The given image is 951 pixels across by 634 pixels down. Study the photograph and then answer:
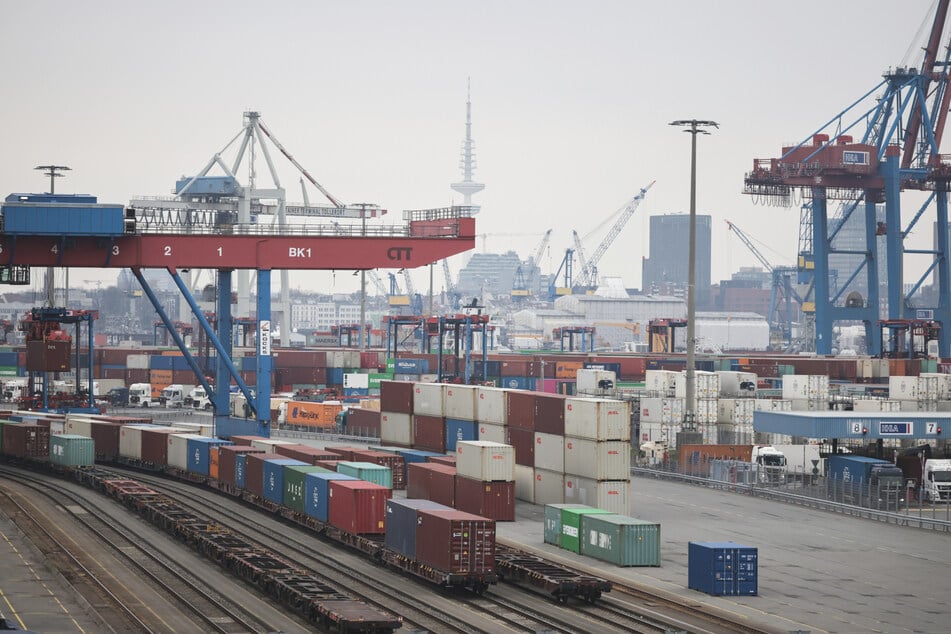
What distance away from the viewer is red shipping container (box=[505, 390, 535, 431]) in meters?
61.0

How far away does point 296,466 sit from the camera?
180 ft

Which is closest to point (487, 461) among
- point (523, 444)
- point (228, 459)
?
point (523, 444)

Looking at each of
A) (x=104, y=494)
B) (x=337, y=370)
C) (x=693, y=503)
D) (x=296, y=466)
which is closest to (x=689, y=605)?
(x=296, y=466)

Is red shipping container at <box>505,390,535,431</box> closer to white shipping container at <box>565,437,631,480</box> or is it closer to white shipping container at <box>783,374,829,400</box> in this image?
white shipping container at <box>565,437,631,480</box>

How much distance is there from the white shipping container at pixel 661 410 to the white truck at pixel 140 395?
6714 cm

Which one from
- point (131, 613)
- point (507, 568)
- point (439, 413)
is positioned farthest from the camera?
point (439, 413)

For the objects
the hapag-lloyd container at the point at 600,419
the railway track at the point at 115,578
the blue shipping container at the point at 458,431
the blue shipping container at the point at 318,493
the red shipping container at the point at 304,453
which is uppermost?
the hapag-lloyd container at the point at 600,419

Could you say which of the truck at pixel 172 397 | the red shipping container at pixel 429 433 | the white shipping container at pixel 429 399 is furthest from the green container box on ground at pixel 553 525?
Answer: the truck at pixel 172 397

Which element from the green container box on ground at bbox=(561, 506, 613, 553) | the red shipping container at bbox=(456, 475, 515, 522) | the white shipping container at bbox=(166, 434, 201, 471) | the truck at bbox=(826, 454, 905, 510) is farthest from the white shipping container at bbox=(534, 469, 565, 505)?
the white shipping container at bbox=(166, 434, 201, 471)

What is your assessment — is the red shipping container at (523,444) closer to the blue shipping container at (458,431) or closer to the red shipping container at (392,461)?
the blue shipping container at (458,431)

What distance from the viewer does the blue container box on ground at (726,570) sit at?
137ft

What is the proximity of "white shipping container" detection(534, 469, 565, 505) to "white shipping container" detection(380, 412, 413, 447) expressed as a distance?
11.4 meters

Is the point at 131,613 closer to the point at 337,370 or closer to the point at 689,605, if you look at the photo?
the point at 689,605

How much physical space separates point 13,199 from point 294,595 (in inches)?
1276
